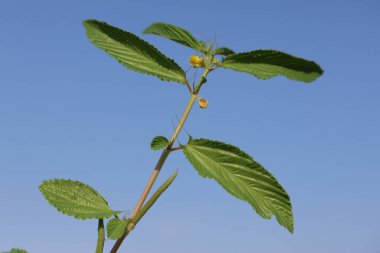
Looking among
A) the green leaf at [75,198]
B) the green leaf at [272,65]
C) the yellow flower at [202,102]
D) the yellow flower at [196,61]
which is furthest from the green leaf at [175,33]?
A: the green leaf at [75,198]

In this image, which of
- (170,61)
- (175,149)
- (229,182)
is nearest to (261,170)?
(229,182)

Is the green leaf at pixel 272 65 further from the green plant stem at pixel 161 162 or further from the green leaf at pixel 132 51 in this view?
the green leaf at pixel 132 51

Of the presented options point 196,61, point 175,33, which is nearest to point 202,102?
point 196,61

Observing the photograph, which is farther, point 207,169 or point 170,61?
point 170,61

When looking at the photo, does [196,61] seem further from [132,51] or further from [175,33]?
[132,51]

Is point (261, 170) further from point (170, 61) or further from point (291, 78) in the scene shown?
point (170, 61)
